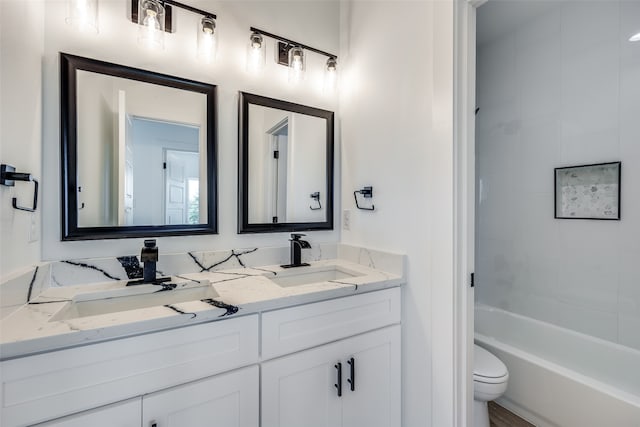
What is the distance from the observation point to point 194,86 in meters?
1.40

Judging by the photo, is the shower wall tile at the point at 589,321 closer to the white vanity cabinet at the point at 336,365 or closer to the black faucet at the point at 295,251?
the white vanity cabinet at the point at 336,365

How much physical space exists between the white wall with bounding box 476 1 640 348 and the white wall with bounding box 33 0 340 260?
4.37ft

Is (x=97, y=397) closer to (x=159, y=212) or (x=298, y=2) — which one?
(x=159, y=212)

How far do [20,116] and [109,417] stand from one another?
1016mm

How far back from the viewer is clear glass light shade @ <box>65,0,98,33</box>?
1153 millimetres

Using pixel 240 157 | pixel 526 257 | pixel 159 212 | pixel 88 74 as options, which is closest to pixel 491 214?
pixel 526 257

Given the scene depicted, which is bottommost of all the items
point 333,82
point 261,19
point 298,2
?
point 333,82

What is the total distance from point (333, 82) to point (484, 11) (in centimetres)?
123

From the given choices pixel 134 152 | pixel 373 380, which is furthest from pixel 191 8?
pixel 373 380

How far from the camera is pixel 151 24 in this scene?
129 centimetres

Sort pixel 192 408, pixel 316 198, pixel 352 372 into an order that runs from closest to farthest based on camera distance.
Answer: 1. pixel 192 408
2. pixel 352 372
3. pixel 316 198

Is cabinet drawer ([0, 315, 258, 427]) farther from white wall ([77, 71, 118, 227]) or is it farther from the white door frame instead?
the white door frame

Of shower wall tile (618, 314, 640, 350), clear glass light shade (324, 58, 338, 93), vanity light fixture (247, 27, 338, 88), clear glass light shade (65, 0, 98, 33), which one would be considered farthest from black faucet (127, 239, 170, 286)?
shower wall tile (618, 314, 640, 350)

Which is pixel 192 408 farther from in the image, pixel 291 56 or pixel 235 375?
pixel 291 56
